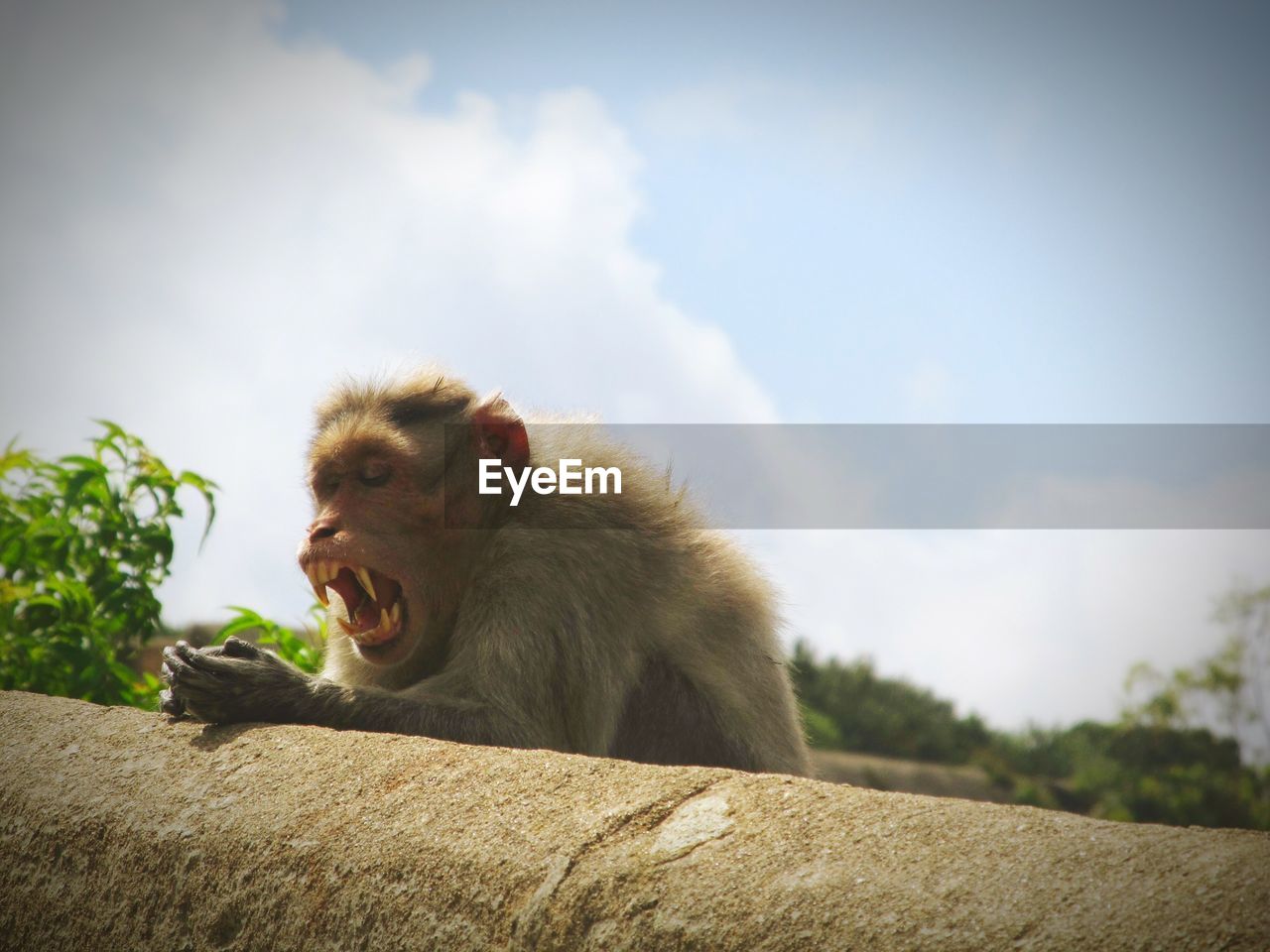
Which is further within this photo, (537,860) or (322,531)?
(322,531)

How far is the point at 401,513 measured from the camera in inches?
167

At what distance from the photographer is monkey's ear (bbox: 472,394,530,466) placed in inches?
174

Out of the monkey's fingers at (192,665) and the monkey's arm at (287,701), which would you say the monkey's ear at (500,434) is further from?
the monkey's fingers at (192,665)

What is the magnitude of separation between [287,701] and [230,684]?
0.18 metres

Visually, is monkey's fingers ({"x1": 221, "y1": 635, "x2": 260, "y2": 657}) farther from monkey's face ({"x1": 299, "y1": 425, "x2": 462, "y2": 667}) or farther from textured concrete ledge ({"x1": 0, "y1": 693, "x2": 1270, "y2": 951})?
monkey's face ({"x1": 299, "y1": 425, "x2": 462, "y2": 667})

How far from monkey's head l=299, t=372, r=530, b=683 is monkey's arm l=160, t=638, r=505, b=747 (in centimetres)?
54

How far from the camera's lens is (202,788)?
286cm

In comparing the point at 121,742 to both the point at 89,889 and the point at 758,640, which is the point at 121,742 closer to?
the point at 89,889

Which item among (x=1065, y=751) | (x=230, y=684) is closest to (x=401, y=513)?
(x=230, y=684)

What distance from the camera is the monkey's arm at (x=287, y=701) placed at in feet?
11.1

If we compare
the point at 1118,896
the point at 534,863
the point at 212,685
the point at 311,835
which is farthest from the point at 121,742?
the point at 1118,896

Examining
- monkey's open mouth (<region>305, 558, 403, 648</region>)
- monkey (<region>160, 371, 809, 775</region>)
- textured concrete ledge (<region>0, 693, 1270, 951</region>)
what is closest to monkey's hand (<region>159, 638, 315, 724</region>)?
textured concrete ledge (<region>0, 693, 1270, 951</region>)

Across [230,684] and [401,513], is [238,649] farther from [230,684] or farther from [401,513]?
[401,513]

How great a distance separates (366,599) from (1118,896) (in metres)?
2.96
